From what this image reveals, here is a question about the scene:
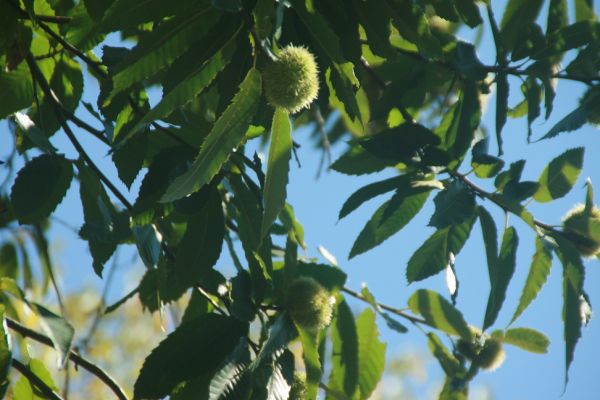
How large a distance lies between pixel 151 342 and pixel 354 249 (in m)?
4.67

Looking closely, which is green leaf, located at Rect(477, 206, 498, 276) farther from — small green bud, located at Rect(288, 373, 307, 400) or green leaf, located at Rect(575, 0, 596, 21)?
green leaf, located at Rect(575, 0, 596, 21)

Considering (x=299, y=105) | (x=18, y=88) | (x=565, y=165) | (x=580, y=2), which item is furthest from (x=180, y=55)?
(x=580, y=2)

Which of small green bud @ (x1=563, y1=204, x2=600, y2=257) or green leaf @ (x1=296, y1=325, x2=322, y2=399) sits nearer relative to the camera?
green leaf @ (x1=296, y1=325, x2=322, y2=399)

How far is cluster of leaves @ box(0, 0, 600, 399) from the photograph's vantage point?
123 centimetres

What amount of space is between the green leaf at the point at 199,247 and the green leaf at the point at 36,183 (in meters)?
0.28

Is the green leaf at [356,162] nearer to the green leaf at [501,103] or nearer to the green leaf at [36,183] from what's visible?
the green leaf at [501,103]

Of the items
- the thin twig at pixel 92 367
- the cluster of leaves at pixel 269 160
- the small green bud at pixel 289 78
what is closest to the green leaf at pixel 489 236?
the cluster of leaves at pixel 269 160

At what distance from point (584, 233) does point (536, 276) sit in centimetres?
15

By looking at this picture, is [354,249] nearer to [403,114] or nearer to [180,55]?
[403,114]

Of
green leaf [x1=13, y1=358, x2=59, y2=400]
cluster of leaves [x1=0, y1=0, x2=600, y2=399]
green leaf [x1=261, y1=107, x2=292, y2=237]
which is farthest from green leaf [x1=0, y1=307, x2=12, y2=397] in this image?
green leaf [x1=261, y1=107, x2=292, y2=237]

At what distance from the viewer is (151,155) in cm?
165

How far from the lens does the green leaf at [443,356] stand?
6.51 feet

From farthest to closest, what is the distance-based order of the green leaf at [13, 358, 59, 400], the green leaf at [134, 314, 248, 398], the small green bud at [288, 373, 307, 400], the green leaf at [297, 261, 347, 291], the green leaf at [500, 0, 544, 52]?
the green leaf at [500, 0, 544, 52] < the green leaf at [297, 261, 347, 291] < the small green bud at [288, 373, 307, 400] < the green leaf at [13, 358, 59, 400] < the green leaf at [134, 314, 248, 398]

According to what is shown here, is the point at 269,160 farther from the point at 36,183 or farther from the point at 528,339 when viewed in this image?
the point at 528,339
